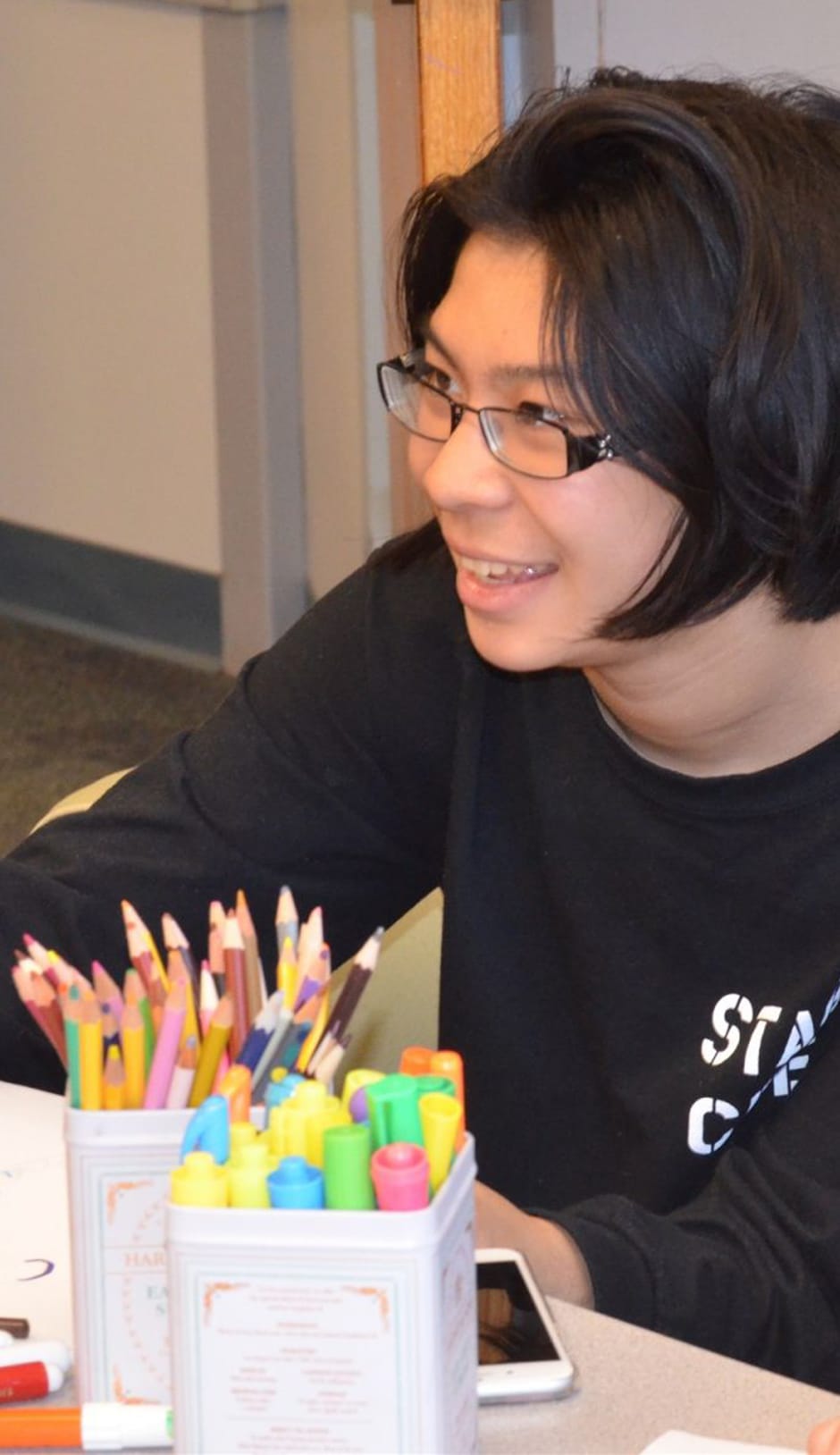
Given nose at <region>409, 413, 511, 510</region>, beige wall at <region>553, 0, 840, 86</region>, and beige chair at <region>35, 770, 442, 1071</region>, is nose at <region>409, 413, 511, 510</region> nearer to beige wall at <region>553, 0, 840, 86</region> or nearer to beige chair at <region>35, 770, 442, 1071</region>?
beige chair at <region>35, 770, 442, 1071</region>

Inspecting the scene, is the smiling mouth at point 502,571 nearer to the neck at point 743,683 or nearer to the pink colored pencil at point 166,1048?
the neck at point 743,683

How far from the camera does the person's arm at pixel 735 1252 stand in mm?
1056

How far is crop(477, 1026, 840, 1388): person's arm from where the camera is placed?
106 cm

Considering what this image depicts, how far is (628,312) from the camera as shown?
1.10 metres

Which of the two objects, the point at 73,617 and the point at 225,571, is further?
the point at 73,617

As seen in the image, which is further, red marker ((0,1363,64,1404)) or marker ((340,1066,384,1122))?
red marker ((0,1363,64,1404))

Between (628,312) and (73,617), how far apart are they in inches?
132

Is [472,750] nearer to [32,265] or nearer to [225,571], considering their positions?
[225,571]

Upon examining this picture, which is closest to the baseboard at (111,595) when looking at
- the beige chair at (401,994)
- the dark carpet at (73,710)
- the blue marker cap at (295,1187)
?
the dark carpet at (73,710)

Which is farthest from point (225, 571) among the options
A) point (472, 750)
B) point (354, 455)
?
point (472, 750)

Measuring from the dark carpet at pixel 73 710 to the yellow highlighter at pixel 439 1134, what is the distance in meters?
2.65

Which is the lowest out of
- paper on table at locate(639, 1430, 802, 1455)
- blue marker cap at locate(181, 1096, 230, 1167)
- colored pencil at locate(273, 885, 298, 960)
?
paper on table at locate(639, 1430, 802, 1455)

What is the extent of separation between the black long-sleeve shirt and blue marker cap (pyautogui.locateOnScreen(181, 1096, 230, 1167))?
354mm

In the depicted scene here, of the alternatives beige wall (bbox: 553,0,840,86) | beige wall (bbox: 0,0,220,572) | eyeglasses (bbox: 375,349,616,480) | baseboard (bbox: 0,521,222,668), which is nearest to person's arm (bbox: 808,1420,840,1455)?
eyeglasses (bbox: 375,349,616,480)
